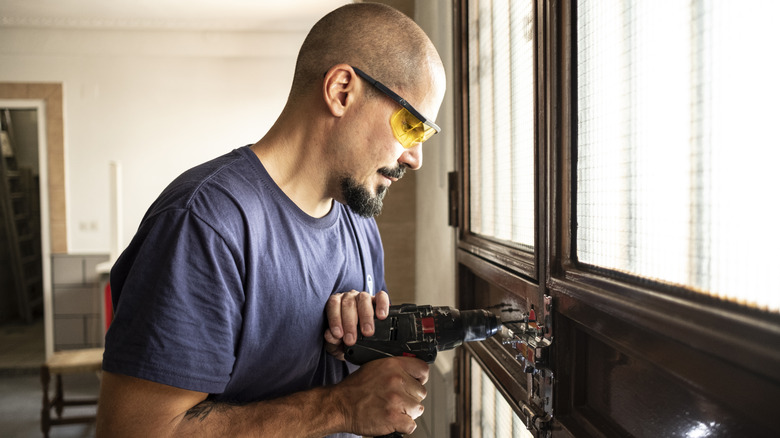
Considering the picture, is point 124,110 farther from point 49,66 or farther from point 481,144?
point 481,144

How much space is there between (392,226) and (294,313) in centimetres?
152

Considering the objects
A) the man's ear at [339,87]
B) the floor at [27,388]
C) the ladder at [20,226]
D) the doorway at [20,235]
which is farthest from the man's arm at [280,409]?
the ladder at [20,226]

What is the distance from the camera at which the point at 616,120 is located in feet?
2.31

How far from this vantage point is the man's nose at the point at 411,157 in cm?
116

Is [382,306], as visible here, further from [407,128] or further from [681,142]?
[681,142]

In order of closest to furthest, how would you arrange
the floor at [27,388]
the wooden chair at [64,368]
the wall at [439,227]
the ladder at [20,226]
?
the wall at [439,227], the wooden chair at [64,368], the floor at [27,388], the ladder at [20,226]

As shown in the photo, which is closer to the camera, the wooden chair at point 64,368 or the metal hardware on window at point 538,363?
the metal hardware on window at point 538,363

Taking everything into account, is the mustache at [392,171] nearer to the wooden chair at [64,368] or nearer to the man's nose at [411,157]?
the man's nose at [411,157]

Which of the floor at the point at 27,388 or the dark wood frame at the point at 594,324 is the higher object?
the dark wood frame at the point at 594,324

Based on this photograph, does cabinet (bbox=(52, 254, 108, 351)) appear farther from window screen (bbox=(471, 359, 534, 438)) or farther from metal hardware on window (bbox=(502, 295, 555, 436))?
metal hardware on window (bbox=(502, 295, 555, 436))

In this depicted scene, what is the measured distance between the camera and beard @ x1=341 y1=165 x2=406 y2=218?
3.68 ft

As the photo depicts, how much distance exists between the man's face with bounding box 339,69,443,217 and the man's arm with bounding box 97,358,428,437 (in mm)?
364

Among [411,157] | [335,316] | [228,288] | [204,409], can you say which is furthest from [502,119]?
[204,409]

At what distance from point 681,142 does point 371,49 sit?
68 cm
